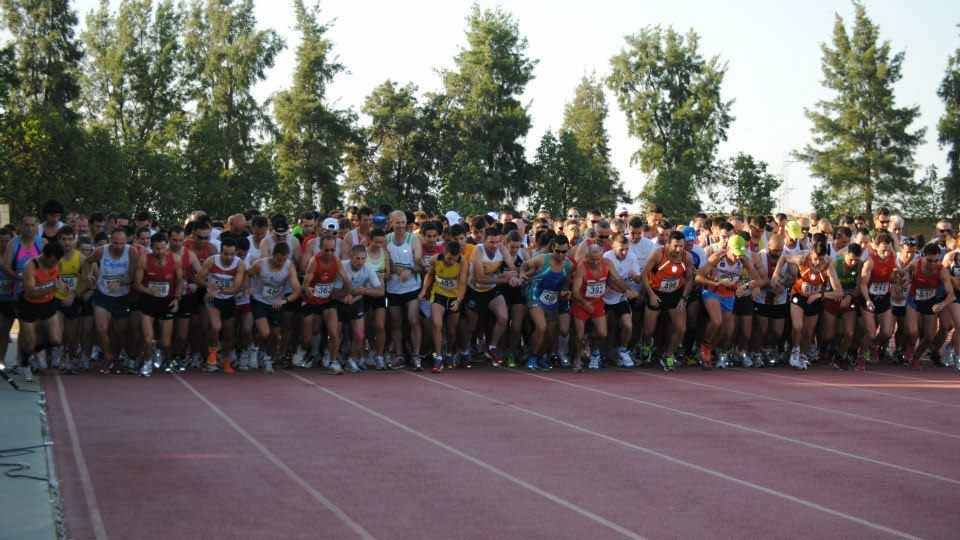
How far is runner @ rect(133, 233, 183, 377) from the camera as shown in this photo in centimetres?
1323

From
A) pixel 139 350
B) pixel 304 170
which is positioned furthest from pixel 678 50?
pixel 139 350

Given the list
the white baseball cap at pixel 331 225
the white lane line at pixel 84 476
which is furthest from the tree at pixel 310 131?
the white lane line at pixel 84 476

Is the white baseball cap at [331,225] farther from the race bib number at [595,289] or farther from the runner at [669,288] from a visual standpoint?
the runner at [669,288]

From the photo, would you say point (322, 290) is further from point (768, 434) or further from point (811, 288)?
point (811, 288)

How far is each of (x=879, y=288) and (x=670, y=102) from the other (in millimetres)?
48626

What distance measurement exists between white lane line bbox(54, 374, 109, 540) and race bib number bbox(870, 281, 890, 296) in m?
10.9

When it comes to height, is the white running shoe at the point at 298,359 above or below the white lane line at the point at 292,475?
above

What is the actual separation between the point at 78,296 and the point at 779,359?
380 inches

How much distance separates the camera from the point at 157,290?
523 inches

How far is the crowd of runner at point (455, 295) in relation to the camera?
13359 millimetres

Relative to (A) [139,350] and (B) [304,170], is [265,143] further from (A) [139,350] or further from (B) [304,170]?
(A) [139,350]

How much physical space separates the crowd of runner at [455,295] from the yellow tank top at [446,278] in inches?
1.0

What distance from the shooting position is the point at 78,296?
525 inches

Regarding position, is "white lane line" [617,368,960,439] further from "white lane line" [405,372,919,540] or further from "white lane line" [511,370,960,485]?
"white lane line" [405,372,919,540]
